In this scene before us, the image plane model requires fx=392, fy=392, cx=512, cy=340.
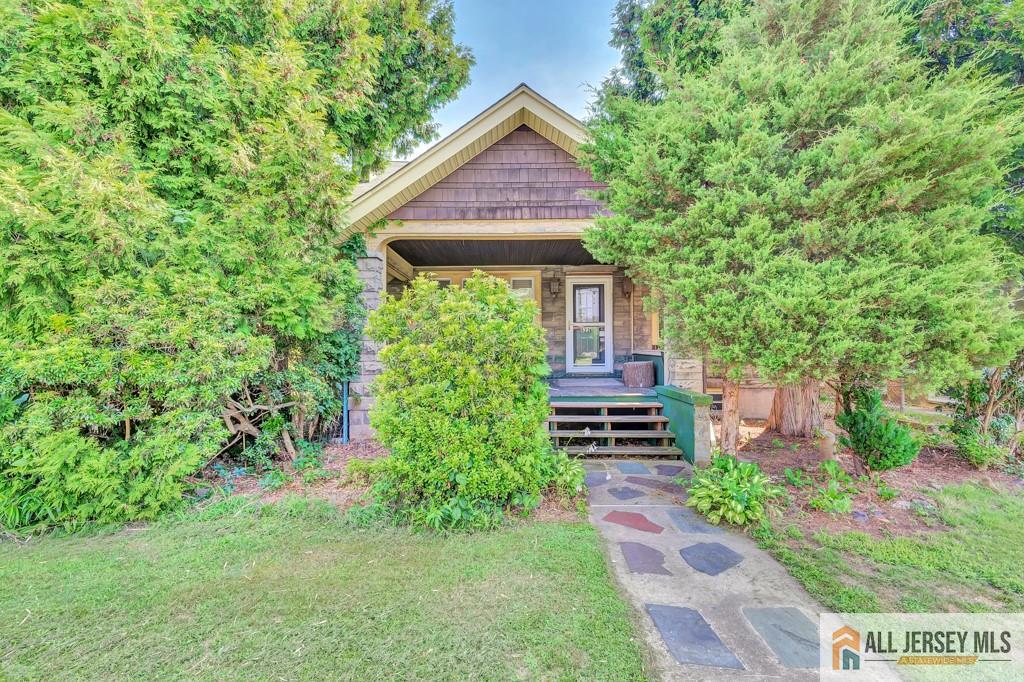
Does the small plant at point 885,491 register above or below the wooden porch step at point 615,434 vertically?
below

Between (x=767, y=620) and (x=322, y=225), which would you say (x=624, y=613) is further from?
(x=322, y=225)

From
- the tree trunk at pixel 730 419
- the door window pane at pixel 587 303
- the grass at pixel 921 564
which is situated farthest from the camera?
the door window pane at pixel 587 303

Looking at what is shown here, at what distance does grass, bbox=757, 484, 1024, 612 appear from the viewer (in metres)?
2.44

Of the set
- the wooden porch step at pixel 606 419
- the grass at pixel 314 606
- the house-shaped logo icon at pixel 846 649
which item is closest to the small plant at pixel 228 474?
the grass at pixel 314 606

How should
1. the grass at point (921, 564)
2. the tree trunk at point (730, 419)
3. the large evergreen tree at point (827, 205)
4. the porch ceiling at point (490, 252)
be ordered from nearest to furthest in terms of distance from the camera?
the grass at point (921, 564) < the large evergreen tree at point (827, 205) < the tree trunk at point (730, 419) < the porch ceiling at point (490, 252)

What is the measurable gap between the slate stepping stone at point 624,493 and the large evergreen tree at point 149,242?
380 cm

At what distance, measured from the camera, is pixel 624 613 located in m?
2.32

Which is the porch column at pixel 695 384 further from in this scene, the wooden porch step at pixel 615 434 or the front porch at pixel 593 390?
the wooden porch step at pixel 615 434

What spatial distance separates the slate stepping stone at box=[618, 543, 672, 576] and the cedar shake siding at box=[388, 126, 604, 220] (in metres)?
4.64

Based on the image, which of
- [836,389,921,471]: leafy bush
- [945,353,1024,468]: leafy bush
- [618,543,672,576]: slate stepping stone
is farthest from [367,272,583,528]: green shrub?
[945,353,1024,468]: leafy bush

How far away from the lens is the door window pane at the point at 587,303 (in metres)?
8.84

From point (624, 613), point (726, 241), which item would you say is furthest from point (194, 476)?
point (726, 241)

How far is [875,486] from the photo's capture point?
4.07 m

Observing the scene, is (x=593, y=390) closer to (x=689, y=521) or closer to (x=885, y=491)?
(x=689, y=521)
